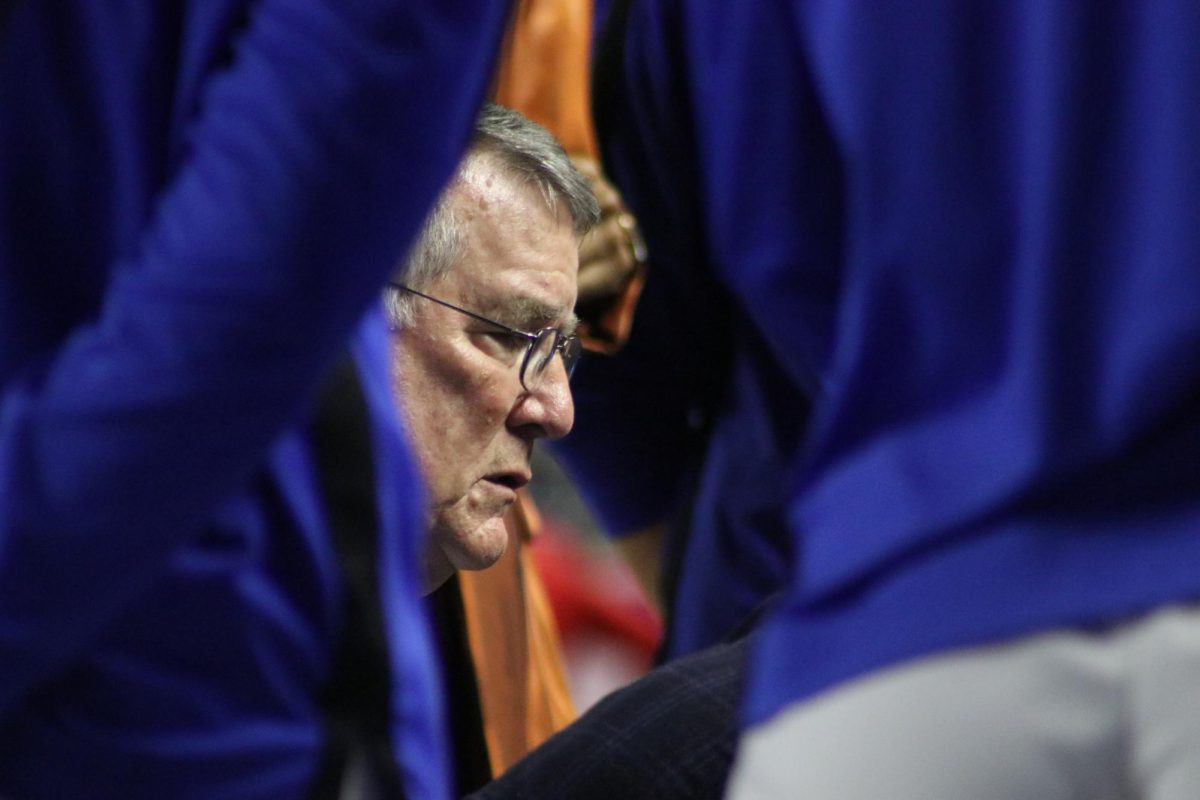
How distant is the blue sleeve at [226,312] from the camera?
78 centimetres

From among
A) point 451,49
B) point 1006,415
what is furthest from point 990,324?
point 451,49

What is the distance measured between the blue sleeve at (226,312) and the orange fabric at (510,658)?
1127 mm

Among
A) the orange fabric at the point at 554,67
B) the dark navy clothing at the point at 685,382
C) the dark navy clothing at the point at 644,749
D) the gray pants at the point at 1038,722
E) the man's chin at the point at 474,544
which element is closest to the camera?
the gray pants at the point at 1038,722

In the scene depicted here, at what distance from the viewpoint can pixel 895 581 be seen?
0.82 metres

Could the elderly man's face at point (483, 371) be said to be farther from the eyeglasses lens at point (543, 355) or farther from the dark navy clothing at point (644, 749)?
the dark navy clothing at point (644, 749)

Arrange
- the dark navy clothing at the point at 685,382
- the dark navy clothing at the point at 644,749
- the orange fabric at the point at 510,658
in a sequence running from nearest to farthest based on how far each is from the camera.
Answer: the dark navy clothing at the point at 644,749 < the dark navy clothing at the point at 685,382 < the orange fabric at the point at 510,658

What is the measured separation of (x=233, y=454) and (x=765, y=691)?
275 millimetres

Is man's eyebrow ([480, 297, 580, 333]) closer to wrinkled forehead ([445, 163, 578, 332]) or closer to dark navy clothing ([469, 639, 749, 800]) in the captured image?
wrinkled forehead ([445, 163, 578, 332])

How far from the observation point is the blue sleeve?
78 centimetres

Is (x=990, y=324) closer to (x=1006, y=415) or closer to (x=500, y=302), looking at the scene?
(x=1006, y=415)

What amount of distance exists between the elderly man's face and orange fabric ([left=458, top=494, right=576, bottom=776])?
0.62 feet

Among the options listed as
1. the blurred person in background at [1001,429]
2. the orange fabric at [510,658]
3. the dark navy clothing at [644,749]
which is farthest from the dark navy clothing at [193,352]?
the orange fabric at [510,658]

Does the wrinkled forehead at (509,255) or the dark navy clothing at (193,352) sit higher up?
the dark navy clothing at (193,352)

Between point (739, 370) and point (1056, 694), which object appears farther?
point (739, 370)
